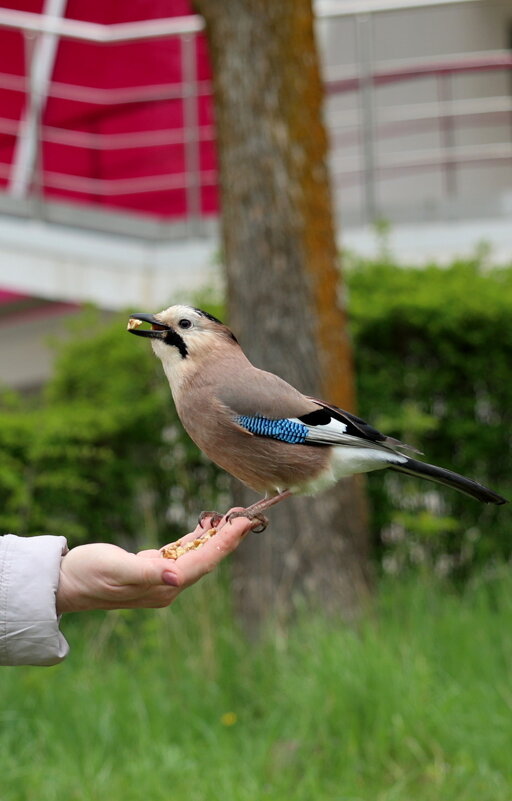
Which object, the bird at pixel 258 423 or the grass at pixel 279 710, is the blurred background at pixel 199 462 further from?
the bird at pixel 258 423

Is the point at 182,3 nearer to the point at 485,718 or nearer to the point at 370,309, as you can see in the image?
the point at 370,309

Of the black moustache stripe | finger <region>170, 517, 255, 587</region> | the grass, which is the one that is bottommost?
the grass

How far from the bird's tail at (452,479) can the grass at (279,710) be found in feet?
7.58

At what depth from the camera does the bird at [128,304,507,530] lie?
1.75 metres

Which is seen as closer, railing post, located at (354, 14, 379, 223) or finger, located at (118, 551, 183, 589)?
finger, located at (118, 551, 183, 589)

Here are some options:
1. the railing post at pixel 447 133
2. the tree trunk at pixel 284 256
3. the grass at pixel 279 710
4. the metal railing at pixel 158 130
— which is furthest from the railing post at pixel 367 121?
the grass at pixel 279 710

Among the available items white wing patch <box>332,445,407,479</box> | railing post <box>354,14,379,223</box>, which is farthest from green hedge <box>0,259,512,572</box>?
white wing patch <box>332,445,407,479</box>

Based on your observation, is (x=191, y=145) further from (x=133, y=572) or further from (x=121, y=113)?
(x=133, y=572)

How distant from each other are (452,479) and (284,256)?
10.1 feet

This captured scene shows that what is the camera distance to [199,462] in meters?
6.00

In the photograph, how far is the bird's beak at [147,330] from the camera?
5.21 feet

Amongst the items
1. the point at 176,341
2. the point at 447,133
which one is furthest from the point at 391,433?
the point at 447,133

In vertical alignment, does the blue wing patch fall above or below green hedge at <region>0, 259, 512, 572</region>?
above

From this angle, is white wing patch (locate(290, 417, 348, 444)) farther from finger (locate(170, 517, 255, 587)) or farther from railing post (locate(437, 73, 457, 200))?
railing post (locate(437, 73, 457, 200))
